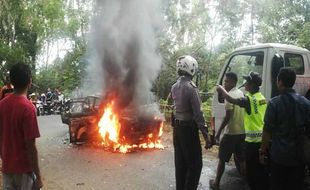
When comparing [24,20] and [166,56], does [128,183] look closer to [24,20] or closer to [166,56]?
[166,56]

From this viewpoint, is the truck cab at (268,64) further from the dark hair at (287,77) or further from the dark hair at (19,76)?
the dark hair at (19,76)

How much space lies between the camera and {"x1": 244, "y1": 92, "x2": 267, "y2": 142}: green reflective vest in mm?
5535

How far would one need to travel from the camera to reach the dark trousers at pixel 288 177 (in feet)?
14.0

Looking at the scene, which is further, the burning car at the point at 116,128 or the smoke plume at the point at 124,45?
the smoke plume at the point at 124,45

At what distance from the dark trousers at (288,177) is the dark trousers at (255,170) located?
4.03 feet

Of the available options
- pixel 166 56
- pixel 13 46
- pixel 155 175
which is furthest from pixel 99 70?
pixel 13 46

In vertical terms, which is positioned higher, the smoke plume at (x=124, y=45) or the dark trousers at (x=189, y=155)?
the smoke plume at (x=124, y=45)

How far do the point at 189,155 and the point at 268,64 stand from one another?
7.55 feet

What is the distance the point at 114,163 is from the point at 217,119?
2.72 m

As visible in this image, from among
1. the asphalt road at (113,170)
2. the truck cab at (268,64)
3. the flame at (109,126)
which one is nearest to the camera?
the truck cab at (268,64)

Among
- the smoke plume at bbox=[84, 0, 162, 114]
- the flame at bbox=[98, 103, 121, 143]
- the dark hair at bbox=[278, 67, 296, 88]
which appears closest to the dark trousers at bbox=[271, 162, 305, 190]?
the dark hair at bbox=[278, 67, 296, 88]

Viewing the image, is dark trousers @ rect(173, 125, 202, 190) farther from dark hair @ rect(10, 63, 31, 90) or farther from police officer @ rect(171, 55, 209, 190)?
dark hair @ rect(10, 63, 31, 90)

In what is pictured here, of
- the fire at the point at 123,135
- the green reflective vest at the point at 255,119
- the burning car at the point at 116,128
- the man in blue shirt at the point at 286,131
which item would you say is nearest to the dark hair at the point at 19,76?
the man in blue shirt at the point at 286,131

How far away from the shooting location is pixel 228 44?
18.3m
